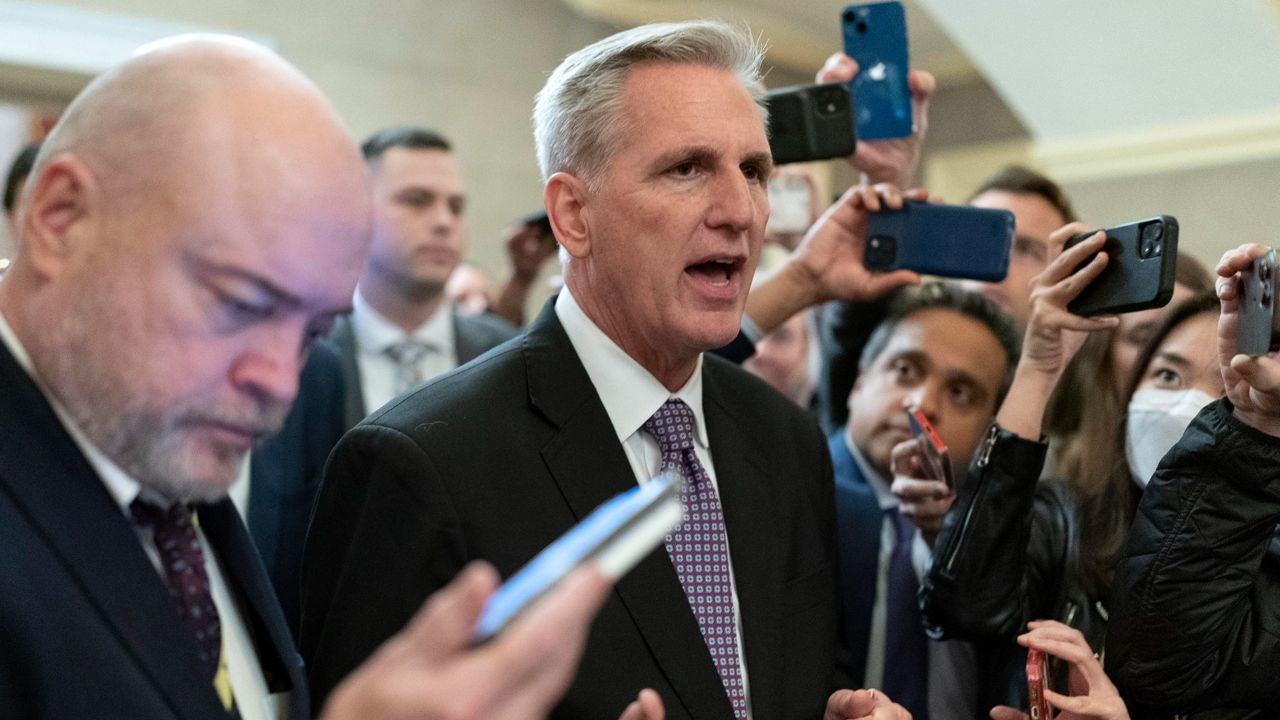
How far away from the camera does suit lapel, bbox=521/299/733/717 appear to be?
1577 millimetres

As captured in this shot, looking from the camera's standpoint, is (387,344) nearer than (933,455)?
No

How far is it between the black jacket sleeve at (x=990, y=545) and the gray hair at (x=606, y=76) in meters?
0.63

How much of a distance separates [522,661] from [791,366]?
8.92ft

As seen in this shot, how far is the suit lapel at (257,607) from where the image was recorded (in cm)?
127

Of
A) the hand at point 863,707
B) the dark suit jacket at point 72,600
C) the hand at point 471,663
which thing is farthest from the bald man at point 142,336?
the hand at point 863,707

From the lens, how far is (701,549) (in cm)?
170

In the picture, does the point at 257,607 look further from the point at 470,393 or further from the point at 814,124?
the point at 814,124

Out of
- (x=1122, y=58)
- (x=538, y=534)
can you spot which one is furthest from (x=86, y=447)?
(x=1122, y=58)

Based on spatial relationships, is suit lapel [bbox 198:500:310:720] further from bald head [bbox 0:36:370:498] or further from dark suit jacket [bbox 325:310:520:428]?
dark suit jacket [bbox 325:310:520:428]

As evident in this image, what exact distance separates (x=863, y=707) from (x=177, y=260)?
3.34ft

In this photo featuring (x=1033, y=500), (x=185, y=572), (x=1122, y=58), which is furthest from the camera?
(x=1122, y=58)

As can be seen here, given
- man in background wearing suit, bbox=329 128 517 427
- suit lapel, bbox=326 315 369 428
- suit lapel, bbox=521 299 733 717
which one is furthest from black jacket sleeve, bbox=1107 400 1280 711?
man in background wearing suit, bbox=329 128 517 427

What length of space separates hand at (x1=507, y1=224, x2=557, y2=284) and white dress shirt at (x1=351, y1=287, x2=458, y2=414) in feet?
1.81

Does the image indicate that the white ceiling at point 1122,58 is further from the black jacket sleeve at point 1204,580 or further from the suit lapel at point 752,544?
the black jacket sleeve at point 1204,580
